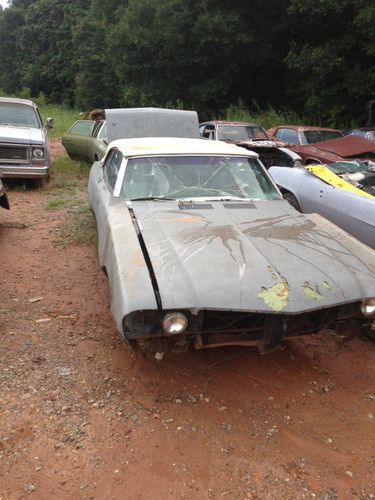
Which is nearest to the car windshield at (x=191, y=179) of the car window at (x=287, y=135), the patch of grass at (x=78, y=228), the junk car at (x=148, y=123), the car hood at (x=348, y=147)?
the patch of grass at (x=78, y=228)

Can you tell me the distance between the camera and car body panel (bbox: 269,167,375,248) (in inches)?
191

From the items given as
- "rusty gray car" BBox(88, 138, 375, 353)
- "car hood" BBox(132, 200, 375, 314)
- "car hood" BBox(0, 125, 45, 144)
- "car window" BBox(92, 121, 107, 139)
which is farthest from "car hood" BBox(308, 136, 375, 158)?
"car hood" BBox(0, 125, 45, 144)

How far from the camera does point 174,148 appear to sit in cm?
484

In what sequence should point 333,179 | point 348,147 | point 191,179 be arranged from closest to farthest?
1. point 191,179
2. point 333,179
3. point 348,147

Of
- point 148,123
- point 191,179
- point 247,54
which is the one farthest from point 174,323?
point 247,54

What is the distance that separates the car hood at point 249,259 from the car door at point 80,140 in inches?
287

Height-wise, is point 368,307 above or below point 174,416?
above

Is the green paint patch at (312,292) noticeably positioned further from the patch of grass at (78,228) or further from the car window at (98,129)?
the car window at (98,129)

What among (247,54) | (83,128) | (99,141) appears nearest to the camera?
(99,141)

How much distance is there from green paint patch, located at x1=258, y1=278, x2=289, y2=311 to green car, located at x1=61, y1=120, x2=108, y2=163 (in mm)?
7166

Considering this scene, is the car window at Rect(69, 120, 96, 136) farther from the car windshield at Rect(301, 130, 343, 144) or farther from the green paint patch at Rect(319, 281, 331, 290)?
the green paint patch at Rect(319, 281, 331, 290)

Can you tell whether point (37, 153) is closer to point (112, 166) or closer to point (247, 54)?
point (112, 166)

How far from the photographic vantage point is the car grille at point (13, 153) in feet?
28.2

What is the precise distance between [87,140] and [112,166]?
5995 millimetres
